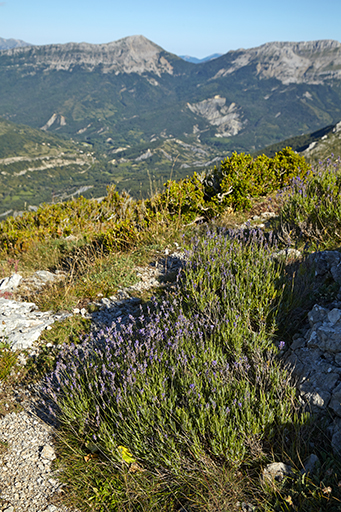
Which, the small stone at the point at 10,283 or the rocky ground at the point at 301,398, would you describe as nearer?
the rocky ground at the point at 301,398

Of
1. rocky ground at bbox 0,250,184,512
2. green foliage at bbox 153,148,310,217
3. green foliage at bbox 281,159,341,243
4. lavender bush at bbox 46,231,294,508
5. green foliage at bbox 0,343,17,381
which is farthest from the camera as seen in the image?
green foliage at bbox 153,148,310,217

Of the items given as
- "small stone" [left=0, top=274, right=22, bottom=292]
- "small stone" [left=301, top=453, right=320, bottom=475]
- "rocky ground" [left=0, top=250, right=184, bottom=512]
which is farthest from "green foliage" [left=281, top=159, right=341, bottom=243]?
"small stone" [left=0, top=274, right=22, bottom=292]

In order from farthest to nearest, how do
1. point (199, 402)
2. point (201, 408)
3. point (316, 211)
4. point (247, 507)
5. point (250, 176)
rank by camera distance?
point (250, 176)
point (316, 211)
point (199, 402)
point (201, 408)
point (247, 507)

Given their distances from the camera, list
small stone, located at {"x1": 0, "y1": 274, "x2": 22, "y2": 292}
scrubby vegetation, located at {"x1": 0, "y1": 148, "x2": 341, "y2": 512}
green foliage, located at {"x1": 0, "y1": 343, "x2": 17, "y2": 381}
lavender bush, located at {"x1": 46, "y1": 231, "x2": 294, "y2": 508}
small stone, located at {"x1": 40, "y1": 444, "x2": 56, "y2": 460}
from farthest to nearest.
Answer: small stone, located at {"x1": 0, "y1": 274, "x2": 22, "y2": 292}, green foliage, located at {"x1": 0, "y1": 343, "x2": 17, "y2": 381}, small stone, located at {"x1": 40, "y1": 444, "x2": 56, "y2": 460}, lavender bush, located at {"x1": 46, "y1": 231, "x2": 294, "y2": 508}, scrubby vegetation, located at {"x1": 0, "y1": 148, "x2": 341, "y2": 512}

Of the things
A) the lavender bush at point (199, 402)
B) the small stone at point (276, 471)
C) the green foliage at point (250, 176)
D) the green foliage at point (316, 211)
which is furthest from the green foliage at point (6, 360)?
the green foliage at point (250, 176)

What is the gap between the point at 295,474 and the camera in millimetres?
2541

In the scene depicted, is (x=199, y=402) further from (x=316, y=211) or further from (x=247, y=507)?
(x=316, y=211)

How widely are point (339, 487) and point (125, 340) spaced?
273 cm

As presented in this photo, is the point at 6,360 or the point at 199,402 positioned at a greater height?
the point at 199,402

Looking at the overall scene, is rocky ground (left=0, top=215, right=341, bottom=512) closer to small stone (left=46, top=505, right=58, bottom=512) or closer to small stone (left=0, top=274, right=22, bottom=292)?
small stone (left=46, top=505, right=58, bottom=512)

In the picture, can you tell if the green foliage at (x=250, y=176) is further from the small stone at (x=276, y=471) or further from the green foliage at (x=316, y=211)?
the small stone at (x=276, y=471)

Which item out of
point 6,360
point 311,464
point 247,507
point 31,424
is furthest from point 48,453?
point 311,464

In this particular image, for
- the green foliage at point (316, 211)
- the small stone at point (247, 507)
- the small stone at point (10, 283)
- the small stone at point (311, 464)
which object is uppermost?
the green foliage at point (316, 211)

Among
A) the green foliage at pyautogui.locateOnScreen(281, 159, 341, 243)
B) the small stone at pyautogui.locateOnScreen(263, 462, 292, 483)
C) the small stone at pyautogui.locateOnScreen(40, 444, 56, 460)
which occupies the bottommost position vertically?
the small stone at pyautogui.locateOnScreen(40, 444, 56, 460)
